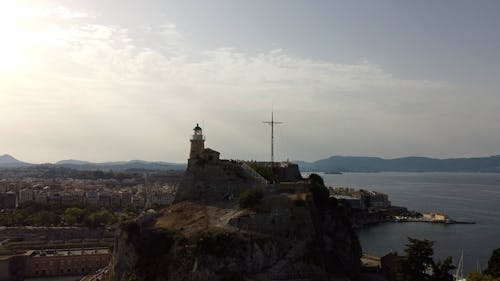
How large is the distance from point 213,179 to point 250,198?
6.51 meters

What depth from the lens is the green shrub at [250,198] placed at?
37956 mm

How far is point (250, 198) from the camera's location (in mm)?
38219

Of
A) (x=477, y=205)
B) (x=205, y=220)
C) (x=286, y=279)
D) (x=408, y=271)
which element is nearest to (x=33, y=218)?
(x=205, y=220)

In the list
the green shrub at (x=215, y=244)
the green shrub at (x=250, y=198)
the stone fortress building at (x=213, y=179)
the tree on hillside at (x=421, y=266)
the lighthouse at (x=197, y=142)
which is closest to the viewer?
the tree on hillside at (x=421, y=266)

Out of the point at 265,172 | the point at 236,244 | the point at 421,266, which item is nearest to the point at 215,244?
the point at 236,244

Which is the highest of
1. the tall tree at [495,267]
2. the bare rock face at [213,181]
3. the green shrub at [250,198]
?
the bare rock face at [213,181]

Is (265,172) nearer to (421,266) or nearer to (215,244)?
(215,244)

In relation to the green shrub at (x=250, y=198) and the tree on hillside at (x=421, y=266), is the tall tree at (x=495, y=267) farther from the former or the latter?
the green shrub at (x=250, y=198)

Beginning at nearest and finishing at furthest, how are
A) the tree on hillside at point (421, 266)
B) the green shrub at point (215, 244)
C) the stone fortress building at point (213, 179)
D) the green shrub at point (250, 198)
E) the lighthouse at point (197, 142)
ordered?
the tree on hillside at point (421, 266)
the green shrub at point (215, 244)
the green shrub at point (250, 198)
the stone fortress building at point (213, 179)
the lighthouse at point (197, 142)

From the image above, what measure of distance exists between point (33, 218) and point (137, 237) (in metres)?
50.5

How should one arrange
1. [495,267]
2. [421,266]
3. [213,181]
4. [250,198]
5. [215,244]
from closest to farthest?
[421,266] → [495,267] → [215,244] → [250,198] → [213,181]

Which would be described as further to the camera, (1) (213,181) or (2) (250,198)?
(1) (213,181)

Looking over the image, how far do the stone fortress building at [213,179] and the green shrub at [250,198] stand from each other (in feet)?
10.5

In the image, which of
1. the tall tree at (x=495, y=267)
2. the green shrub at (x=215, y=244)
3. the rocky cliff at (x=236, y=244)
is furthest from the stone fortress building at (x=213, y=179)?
the tall tree at (x=495, y=267)
